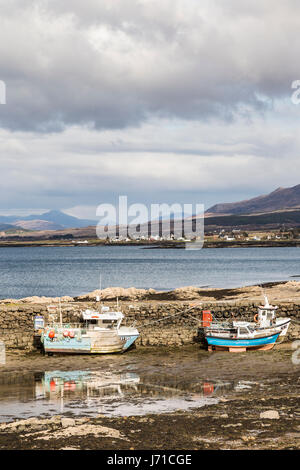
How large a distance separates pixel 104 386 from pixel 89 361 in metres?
5.63

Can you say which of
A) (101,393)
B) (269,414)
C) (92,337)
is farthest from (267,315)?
(269,414)

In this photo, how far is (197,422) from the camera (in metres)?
→ 16.5

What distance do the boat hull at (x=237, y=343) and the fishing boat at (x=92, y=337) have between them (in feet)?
14.2

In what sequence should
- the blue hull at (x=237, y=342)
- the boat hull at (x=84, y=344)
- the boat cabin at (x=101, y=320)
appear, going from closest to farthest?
the boat hull at (x=84, y=344), the blue hull at (x=237, y=342), the boat cabin at (x=101, y=320)

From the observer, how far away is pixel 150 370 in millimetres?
26125

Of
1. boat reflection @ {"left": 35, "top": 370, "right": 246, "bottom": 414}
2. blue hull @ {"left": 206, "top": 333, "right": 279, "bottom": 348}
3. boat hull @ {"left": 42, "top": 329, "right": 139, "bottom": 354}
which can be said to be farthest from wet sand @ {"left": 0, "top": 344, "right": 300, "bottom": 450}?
blue hull @ {"left": 206, "top": 333, "right": 279, "bottom": 348}

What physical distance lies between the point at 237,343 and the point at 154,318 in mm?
6867

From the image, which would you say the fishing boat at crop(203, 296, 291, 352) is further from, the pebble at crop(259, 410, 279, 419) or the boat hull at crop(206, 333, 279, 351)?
the pebble at crop(259, 410, 279, 419)

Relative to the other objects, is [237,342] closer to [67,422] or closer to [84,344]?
[84,344]

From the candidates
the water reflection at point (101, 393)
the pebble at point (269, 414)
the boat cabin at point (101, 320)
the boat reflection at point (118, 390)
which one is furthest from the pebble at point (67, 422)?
the boat cabin at point (101, 320)

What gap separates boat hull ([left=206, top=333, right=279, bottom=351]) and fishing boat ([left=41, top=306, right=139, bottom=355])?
4.32 meters

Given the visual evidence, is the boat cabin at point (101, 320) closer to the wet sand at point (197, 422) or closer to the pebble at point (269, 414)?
the wet sand at point (197, 422)

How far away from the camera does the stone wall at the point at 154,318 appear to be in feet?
107
